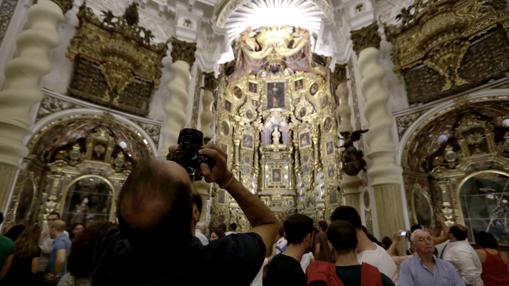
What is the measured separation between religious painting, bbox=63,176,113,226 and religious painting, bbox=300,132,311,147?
1184 centimetres

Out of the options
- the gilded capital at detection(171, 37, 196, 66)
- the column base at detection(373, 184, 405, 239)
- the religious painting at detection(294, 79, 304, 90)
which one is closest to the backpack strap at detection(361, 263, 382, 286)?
the column base at detection(373, 184, 405, 239)

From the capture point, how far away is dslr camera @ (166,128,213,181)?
2.98 ft

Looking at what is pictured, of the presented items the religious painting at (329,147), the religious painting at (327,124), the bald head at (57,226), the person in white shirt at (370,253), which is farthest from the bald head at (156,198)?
the religious painting at (327,124)

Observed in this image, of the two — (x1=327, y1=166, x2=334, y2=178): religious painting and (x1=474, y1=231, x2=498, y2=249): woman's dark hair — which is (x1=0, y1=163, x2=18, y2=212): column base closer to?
(x1=474, y1=231, x2=498, y2=249): woman's dark hair

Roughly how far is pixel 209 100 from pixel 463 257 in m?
7.03

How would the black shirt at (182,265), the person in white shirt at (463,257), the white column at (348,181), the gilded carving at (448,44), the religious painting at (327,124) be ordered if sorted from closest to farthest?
the black shirt at (182,265) → the person in white shirt at (463,257) → the gilded carving at (448,44) → the white column at (348,181) → the religious painting at (327,124)

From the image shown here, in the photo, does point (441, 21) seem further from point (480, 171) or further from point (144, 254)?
point (144, 254)

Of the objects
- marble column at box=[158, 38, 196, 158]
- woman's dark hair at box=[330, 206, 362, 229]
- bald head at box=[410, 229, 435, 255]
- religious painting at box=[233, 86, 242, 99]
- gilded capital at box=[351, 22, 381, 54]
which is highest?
religious painting at box=[233, 86, 242, 99]

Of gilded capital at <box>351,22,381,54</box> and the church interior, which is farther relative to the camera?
gilded capital at <box>351,22,381,54</box>

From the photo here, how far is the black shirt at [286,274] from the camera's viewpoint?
1494 millimetres

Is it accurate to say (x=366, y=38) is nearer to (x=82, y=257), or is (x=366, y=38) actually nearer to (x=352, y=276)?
(x=352, y=276)

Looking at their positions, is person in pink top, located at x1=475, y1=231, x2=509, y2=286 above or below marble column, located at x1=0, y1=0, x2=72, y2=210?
below

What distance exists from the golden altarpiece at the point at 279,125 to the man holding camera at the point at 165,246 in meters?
11.9

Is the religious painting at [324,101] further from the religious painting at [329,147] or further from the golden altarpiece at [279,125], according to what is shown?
the religious painting at [329,147]
